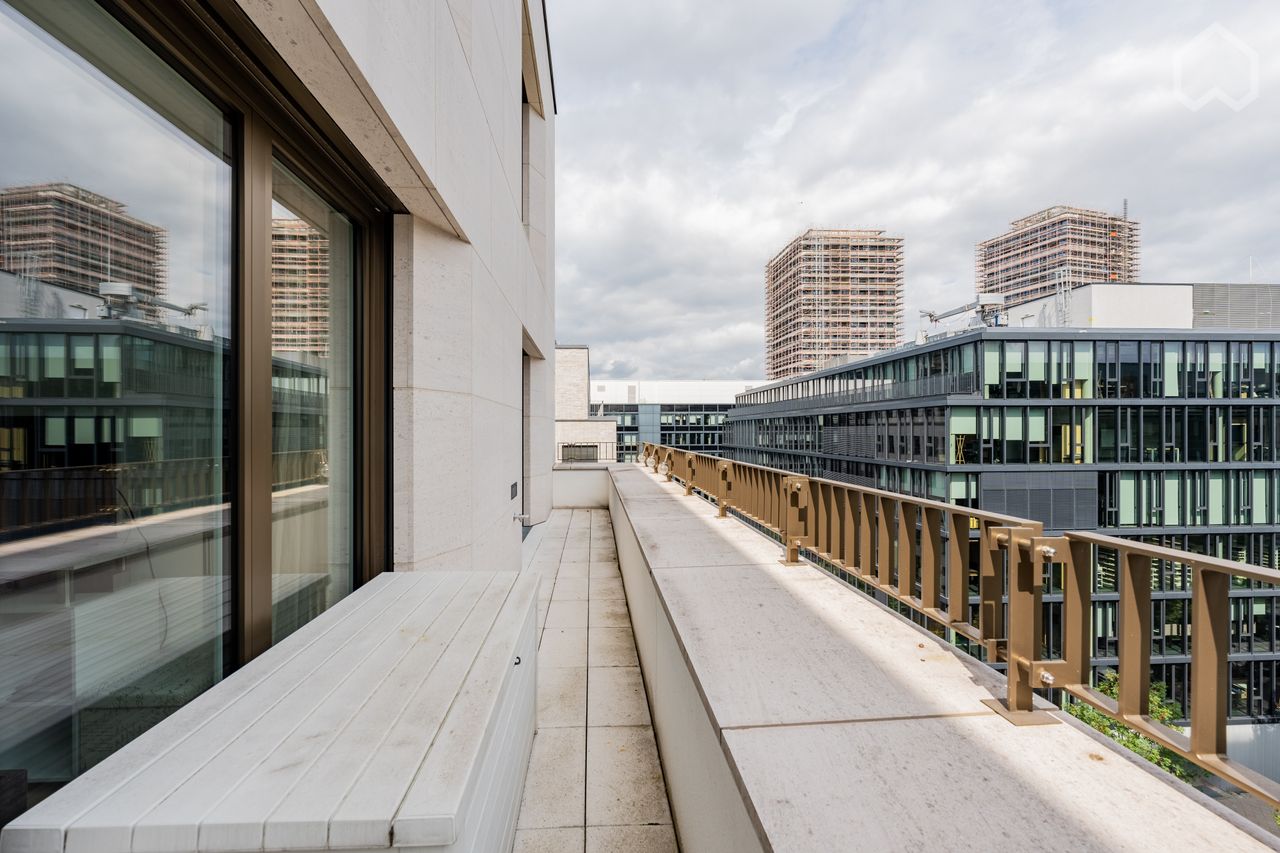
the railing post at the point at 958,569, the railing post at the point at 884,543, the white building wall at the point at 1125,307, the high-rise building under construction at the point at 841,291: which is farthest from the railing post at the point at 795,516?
the high-rise building under construction at the point at 841,291

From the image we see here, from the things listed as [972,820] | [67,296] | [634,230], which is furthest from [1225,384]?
[634,230]

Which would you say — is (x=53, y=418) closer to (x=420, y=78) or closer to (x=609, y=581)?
(x=420, y=78)

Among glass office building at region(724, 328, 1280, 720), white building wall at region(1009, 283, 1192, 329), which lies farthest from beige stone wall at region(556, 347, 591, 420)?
white building wall at region(1009, 283, 1192, 329)

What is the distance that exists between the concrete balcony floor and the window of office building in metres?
1.77

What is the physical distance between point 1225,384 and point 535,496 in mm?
38586

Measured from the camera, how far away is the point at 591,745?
359 cm

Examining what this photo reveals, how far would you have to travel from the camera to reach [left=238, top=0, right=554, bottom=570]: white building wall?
7.27ft

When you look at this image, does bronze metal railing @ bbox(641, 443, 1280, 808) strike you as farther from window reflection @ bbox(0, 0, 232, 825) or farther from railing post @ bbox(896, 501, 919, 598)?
window reflection @ bbox(0, 0, 232, 825)

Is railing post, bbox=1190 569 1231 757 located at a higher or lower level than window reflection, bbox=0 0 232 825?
lower

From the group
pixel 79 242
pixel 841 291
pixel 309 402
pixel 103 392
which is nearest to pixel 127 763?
pixel 103 392

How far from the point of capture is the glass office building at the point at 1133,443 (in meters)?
27.5

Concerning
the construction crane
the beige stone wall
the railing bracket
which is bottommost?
the railing bracket

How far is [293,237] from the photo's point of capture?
2.44m

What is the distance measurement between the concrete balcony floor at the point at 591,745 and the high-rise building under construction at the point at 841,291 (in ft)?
400
